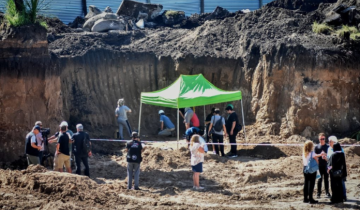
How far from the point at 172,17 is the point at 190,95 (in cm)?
1088

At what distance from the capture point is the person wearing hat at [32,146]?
49.2ft

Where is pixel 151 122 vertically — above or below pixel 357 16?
below

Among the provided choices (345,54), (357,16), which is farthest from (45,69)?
(357,16)

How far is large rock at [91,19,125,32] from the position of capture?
85.3 ft

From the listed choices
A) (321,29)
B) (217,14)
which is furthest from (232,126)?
(217,14)

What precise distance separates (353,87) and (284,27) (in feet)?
13.3

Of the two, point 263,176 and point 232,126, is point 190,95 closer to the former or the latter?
point 232,126

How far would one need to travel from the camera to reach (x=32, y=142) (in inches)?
588

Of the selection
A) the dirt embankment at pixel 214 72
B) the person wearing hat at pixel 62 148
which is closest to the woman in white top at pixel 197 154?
the person wearing hat at pixel 62 148

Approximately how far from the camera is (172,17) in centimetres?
2891

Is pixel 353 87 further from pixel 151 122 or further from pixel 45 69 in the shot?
pixel 45 69

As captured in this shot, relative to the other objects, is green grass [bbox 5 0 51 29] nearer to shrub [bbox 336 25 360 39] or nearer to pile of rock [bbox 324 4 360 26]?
shrub [bbox 336 25 360 39]

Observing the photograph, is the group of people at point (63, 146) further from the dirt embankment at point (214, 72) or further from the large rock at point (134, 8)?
the large rock at point (134, 8)

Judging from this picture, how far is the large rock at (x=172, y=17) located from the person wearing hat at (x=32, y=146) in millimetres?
14867
